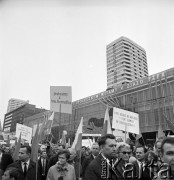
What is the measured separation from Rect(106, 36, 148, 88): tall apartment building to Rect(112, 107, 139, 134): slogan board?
302 feet

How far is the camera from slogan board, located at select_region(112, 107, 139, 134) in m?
6.64

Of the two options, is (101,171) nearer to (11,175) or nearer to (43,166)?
(11,175)

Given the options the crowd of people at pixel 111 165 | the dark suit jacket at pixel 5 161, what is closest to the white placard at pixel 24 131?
the dark suit jacket at pixel 5 161

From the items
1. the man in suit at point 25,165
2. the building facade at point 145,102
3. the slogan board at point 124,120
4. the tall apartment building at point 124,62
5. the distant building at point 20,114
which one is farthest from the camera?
the tall apartment building at point 124,62

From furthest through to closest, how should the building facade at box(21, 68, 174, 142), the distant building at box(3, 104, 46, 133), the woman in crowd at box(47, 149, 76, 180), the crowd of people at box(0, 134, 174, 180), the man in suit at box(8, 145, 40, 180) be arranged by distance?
the distant building at box(3, 104, 46, 133)
the building facade at box(21, 68, 174, 142)
the man in suit at box(8, 145, 40, 180)
the woman in crowd at box(47, 149, 76, 180)
the crowd of people at box(0, 134, 174, 180)

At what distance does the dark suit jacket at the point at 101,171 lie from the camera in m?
2.11

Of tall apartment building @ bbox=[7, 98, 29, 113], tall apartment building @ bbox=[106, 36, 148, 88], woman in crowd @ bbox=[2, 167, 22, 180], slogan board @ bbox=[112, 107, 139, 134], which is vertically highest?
tall apartment building @ bbox=[106, 36, 148, 88]

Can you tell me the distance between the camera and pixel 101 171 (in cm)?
233

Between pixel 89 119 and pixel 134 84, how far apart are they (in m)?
12.8

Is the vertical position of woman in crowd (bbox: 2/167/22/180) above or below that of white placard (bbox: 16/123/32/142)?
below

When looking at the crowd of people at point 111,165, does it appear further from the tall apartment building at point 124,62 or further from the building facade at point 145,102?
the tall apartment building at point 124,62

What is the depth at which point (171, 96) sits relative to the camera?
28969mm

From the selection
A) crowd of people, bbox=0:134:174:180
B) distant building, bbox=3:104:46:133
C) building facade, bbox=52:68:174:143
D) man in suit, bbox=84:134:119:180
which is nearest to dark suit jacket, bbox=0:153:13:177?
crowd of people, bbox=0:134:174:180

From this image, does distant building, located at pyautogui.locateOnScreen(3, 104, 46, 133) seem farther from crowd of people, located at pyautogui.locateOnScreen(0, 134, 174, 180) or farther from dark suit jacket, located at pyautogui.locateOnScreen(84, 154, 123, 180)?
dark suit jacket, located at pyautogui.locateOnScreen(84, 154, 123, 180)
